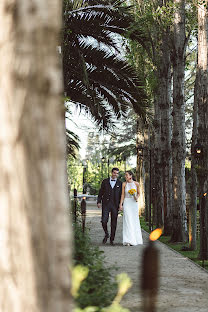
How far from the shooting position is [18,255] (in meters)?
2.47

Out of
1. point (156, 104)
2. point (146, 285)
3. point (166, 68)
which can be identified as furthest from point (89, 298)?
point (156, 104)

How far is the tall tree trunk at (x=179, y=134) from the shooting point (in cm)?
1675

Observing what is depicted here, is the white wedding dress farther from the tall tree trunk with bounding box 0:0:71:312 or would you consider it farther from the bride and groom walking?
the tall tree trunk with bounding box 0:0:71:312

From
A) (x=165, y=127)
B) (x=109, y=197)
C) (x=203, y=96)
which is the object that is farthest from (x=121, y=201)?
(x=165, y=127)

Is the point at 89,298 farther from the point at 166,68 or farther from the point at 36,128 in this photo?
the point at 166,68

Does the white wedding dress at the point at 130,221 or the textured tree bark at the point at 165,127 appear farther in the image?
the textured tree bark at the point at 165,127

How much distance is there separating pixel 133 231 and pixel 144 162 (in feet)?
55.3

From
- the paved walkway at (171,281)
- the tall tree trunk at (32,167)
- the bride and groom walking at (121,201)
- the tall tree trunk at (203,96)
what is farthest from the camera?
the bride and groom walking at (121,201)

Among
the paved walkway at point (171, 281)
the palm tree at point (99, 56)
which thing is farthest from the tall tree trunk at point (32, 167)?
the palm tree at point (99, 56)

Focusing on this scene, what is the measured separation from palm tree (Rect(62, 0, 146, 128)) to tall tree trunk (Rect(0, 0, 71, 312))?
35.8 feet

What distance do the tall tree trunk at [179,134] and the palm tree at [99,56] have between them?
2.06 meters

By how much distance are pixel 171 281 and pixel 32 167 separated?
6967 millimetres

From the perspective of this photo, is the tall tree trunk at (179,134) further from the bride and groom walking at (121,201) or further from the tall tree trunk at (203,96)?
the tall tree trunk at (203,96)

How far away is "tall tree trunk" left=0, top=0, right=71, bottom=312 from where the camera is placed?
2441 mm
